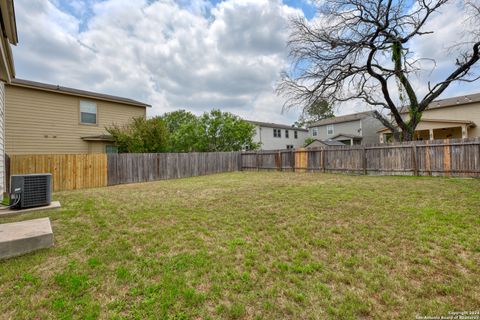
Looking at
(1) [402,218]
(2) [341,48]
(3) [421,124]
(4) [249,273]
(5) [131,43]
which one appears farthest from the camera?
(3) [421,124]

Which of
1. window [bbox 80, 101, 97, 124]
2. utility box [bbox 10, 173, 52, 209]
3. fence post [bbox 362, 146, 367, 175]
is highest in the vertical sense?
window [bbox 80, 101, 97, 124]

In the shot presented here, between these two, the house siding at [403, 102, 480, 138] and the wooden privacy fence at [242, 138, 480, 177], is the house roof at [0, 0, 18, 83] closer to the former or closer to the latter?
the wooden privacy fence at [242, 138, 480, 177]

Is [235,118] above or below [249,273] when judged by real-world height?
above

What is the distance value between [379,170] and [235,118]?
13.7 m

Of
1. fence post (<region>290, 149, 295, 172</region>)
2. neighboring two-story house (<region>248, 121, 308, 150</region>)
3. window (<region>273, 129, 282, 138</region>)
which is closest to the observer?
fence post (<region>290, 149, 295, 172</region>)

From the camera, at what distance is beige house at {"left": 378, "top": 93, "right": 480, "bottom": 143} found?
58.6 feet

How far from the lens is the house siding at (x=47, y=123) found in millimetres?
10633

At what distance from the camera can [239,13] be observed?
402 inches

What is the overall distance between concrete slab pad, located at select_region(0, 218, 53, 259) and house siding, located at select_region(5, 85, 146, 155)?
34.1 feet

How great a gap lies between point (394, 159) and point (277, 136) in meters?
19.9

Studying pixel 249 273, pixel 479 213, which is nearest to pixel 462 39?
pixel 479 213

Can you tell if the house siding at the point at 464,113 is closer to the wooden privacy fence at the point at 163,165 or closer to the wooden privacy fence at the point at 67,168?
the wooden privacy fence at the point at 163,165

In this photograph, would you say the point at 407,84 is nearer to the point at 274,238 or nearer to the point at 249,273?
the point at 274,238

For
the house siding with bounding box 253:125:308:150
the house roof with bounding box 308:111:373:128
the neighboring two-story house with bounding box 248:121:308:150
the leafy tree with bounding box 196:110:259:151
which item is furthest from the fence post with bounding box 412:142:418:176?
the house siding with bounding box 253:125:308:150
